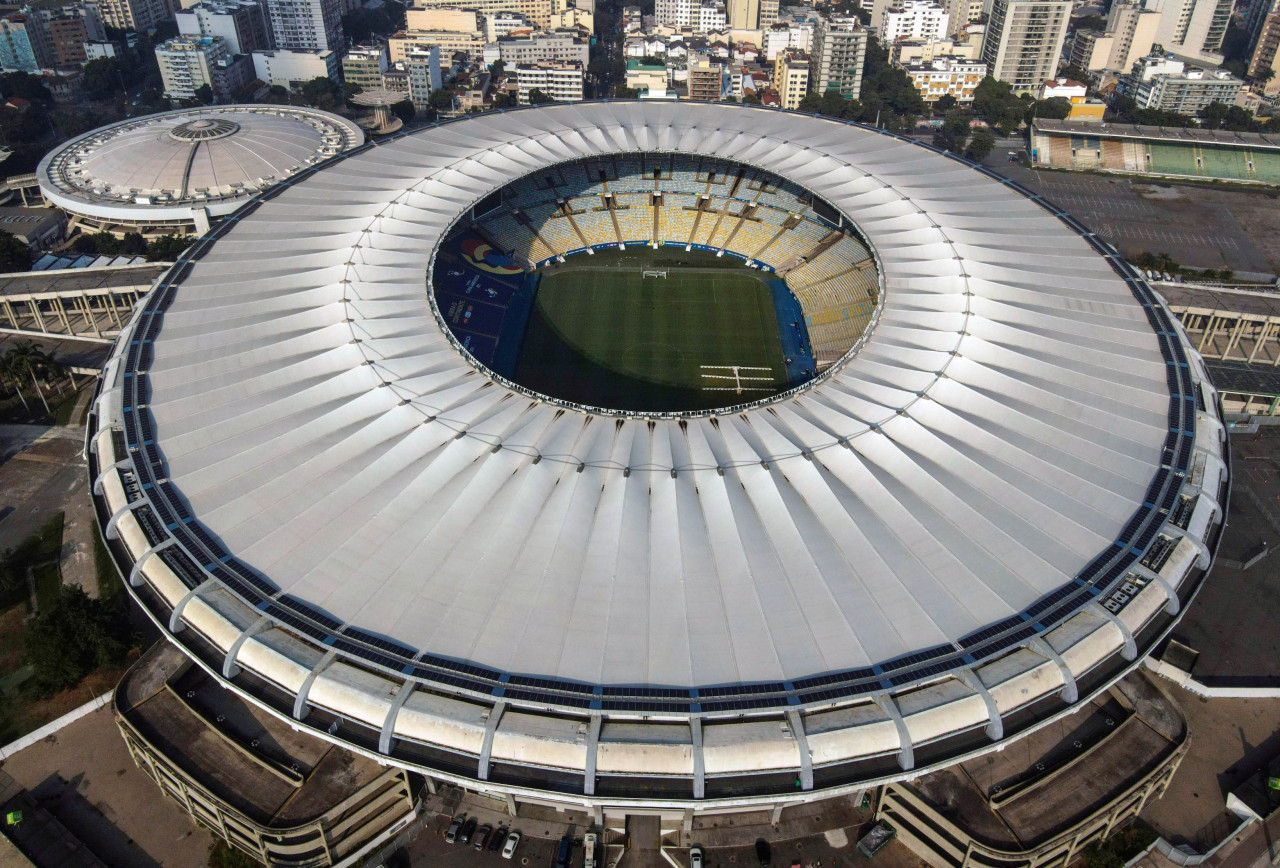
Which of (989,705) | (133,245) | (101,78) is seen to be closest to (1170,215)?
(989,705)

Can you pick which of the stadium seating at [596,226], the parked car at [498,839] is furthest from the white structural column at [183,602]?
the stadium seating at [596,226]

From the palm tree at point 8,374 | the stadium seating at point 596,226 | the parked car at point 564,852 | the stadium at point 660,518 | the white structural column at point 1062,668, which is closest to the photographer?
the stadium at point 660,518

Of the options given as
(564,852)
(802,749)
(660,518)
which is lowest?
(564,852)

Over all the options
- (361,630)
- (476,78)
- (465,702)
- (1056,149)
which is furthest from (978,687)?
(476,78)

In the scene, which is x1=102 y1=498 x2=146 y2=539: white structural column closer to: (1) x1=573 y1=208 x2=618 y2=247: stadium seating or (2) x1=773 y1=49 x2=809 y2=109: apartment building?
(1) x1=573 y1=208 x2=618 y2=247: stadium seating

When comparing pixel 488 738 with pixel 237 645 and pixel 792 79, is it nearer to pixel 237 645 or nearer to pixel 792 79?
pixel 237 645

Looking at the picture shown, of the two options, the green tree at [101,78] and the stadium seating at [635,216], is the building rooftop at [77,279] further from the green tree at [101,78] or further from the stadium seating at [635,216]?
the green tree at [101,78]
